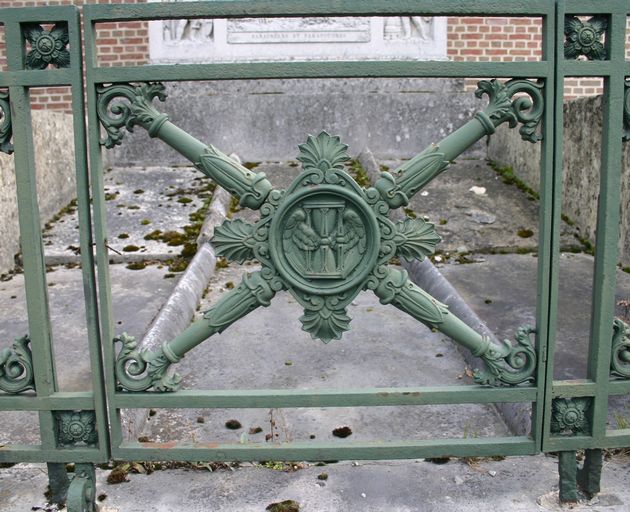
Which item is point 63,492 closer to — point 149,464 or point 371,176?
point 149,464

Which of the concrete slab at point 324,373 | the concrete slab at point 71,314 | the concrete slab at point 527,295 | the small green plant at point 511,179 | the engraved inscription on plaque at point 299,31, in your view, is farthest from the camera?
the engraved inscription on plaque at point 299,31

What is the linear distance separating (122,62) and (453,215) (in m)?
4.42

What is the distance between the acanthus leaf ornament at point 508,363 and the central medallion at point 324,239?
0.46 m

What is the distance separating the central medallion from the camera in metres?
1.83

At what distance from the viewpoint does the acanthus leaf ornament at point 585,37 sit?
1.81 meters

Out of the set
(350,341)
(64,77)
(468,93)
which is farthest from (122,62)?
(64,77)

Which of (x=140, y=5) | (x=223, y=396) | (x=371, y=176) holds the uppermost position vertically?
(x=140, y=5)

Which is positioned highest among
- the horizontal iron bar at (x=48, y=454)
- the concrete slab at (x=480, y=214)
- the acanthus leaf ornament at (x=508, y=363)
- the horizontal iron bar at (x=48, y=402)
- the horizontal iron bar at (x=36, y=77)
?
the horizontal iron bar at (x=36, y=77)

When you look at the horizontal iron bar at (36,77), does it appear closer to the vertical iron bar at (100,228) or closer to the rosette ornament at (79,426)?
the vertical iron bar at (100,228)

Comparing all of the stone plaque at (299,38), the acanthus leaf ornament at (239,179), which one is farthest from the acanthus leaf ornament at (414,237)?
the stone plaque at (299,38)

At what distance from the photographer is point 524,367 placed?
1.93 m

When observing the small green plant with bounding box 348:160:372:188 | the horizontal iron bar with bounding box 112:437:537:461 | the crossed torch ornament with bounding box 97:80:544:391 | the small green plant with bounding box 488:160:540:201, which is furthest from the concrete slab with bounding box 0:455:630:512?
the small green plant with bounding box 488:160:540:201

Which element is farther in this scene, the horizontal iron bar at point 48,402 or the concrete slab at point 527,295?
the concrete slab at point 527,295

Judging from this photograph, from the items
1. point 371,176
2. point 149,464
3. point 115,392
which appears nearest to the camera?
point 115,392
